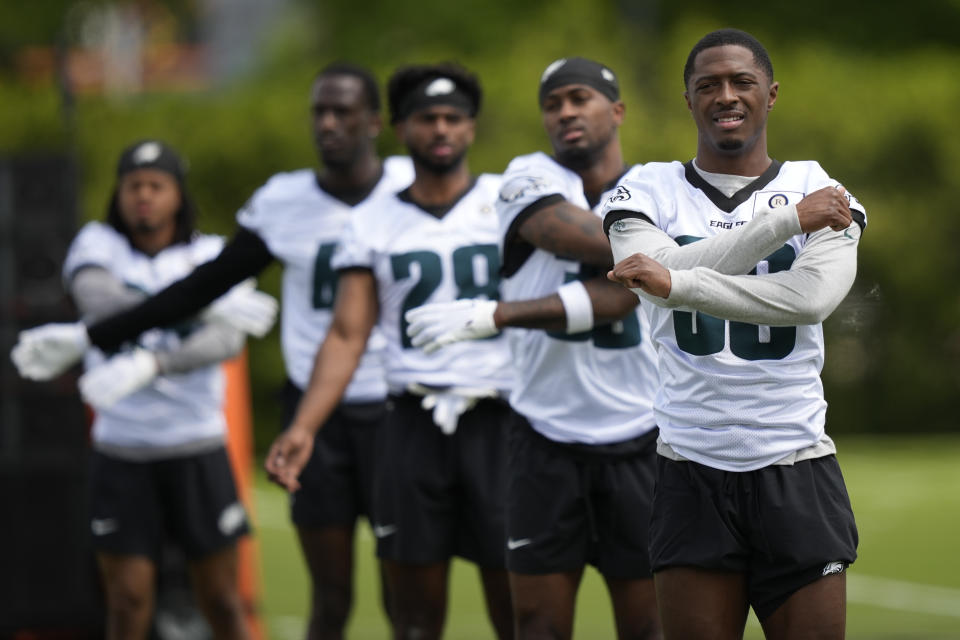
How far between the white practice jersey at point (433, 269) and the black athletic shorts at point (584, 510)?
68cm

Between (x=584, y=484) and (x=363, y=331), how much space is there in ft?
3.50

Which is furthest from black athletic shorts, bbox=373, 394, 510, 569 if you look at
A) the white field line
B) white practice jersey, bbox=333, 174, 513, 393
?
the white field line

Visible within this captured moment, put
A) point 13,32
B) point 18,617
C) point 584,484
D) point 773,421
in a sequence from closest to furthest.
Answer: point 773,421 → point 584,484 → point 18,617 → point 13,32

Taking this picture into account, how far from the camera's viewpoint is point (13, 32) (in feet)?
83.1

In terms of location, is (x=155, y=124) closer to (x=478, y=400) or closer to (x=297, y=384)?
(x=297, y=384)

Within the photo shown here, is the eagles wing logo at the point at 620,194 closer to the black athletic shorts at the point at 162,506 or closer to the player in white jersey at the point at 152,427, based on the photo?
the player in white jersey at the point at 152,427

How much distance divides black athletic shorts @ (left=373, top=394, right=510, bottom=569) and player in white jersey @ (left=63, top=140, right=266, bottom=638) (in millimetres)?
1054

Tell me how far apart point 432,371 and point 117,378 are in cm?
135

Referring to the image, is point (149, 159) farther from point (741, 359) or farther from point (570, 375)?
point (741, 359)

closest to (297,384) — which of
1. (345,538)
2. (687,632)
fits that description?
(345,538)

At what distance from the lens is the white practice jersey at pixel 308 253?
6082 millimetres

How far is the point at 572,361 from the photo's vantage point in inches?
185


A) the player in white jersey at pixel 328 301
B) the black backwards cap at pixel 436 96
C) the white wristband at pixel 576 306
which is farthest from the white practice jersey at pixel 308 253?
the white wristband at pixel 576 306

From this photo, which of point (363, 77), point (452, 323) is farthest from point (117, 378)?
point (452, 323)
